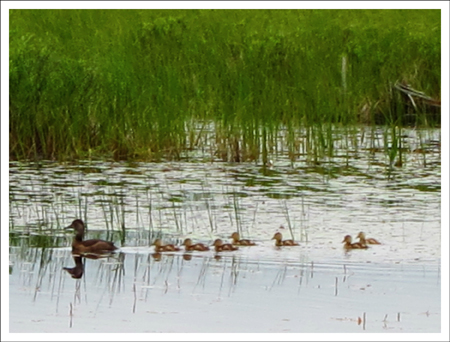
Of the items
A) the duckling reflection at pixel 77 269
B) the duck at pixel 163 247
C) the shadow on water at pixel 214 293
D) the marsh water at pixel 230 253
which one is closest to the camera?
the shadow on water at pixel 214 293

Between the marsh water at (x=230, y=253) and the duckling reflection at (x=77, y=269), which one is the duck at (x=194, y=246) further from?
the duckling reflection at (x=77, y=269)

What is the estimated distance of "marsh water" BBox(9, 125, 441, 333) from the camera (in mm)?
5996

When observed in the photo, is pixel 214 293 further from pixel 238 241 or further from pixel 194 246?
pixel 238 241

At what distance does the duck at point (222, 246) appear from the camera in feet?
24.1

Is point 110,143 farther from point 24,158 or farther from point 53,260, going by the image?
point 53,260

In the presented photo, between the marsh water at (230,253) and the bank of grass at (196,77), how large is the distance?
406mm

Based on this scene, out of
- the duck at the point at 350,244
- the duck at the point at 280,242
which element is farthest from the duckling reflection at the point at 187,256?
the duck at the point at 350,244

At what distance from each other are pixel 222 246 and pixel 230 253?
0.12m

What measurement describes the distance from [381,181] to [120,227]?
2872 millimetres

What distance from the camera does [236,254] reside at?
727 cm

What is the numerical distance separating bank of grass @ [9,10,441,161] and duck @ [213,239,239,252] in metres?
3.17

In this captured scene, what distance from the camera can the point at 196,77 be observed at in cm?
1233

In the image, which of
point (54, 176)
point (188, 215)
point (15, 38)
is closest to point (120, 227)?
point (188, 215)

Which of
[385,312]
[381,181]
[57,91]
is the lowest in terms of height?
[385,312]
